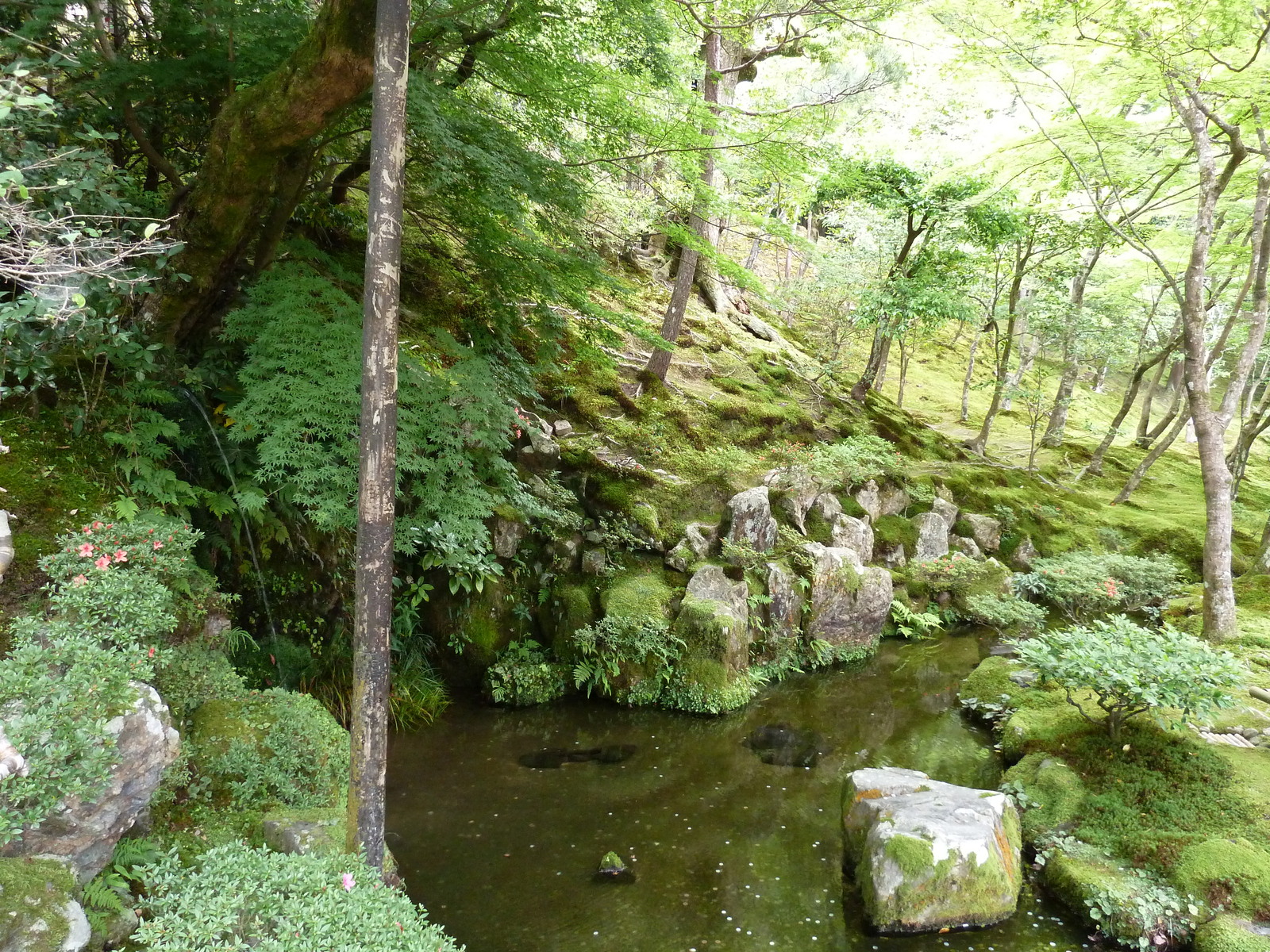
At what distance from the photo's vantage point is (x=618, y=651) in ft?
28.7

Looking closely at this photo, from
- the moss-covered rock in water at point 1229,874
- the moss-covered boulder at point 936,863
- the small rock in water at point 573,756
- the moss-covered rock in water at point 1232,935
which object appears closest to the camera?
the moss-covered rock in water at point 1232,935

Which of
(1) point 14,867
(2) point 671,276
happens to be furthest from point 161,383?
(2) point 671,276

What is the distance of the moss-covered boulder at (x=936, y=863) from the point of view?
16.8ft

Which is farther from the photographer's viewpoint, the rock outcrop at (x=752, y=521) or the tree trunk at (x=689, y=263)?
the tree trunk at (x=689, y=263)

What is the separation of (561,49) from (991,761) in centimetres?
925

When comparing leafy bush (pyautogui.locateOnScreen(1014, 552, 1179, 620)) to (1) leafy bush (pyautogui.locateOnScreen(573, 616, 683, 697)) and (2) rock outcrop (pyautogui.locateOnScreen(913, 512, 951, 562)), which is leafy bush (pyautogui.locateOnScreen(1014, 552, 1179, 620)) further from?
(1) leafy bush (pyautogui.locateOnScreen(573, 616, 683, 697))

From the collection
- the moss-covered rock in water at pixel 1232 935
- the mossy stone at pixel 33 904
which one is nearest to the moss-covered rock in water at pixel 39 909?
the mossy stone at pixel 33 904

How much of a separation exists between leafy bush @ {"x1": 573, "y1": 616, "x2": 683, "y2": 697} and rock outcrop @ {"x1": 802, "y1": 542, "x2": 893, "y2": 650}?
2.99 metres

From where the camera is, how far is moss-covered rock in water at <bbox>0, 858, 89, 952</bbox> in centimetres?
278

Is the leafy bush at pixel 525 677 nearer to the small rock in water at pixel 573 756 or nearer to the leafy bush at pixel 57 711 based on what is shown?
the small rock in water at pixel 573 756

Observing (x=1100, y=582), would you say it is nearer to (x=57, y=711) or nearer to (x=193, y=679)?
(x=193, y=679)

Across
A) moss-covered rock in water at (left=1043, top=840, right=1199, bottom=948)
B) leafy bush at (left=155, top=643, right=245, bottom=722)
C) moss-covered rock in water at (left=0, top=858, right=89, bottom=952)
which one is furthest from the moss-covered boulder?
leafy bush at (left=155, top=643, right=245, bottom=722)

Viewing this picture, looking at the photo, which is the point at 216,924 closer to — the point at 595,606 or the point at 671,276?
the point at 595,606

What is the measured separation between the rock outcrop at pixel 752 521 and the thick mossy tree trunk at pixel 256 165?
7.03m
